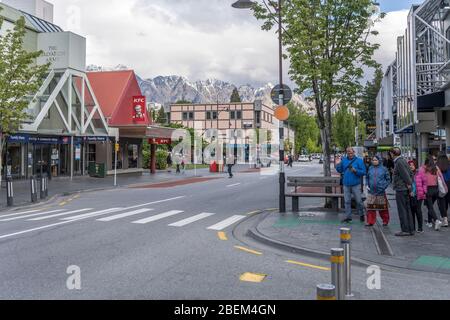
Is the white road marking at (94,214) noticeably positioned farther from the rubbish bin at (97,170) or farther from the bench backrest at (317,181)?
the rubbish bin at (97,170)

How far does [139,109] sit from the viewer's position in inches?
1452

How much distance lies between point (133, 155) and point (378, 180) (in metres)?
33.1

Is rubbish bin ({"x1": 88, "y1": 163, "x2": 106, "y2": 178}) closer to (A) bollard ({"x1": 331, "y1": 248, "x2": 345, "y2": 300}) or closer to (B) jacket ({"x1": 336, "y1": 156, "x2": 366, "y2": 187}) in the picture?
(B) jacket ({"x1": 336, "y1": 156, "x2": 366, "y2": 187})

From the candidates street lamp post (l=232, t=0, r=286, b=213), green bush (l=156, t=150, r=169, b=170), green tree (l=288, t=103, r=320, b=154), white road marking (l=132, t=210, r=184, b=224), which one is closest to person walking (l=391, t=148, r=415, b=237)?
street lamp post (l=232, t=0, r=286, b=213)

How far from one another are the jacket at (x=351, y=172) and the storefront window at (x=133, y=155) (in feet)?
103

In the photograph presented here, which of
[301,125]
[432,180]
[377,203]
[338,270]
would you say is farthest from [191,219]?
[301,125]

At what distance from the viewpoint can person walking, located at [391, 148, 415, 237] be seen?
31.6ft

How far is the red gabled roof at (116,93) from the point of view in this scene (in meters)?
36.4

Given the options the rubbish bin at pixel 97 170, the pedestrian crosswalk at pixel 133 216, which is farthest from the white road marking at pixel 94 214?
the rubbish bin at pixel 97 170

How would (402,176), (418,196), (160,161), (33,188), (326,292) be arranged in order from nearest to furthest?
(326,292) < (402,176) < (418,196) < (33,188) < (160,161)

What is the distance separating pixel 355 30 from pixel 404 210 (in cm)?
683

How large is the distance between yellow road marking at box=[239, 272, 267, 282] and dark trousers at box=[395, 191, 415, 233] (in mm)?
4571

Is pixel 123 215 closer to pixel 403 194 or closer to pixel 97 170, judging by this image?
pixel 403 194
